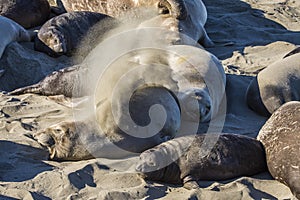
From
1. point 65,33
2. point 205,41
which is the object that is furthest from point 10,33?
point 205,41

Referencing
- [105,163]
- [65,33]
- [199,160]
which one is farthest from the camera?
[65,33]

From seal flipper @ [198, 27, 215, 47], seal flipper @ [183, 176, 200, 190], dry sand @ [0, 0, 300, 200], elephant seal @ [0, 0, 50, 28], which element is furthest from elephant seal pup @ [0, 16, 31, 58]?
seal flipper @ [183, 176, 200, 190]

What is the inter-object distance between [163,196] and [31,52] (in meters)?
3.30

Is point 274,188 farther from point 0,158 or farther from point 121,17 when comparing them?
point 121,17

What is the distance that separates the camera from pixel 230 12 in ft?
30.0

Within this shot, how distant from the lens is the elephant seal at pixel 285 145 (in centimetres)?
425

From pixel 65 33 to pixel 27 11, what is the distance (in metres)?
0.98

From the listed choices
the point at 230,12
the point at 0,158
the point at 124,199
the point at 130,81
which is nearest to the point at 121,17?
the point at 230,12

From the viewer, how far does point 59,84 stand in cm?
605

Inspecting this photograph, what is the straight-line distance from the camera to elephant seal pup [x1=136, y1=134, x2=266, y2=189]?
4.36 meters

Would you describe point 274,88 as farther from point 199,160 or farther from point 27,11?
point 27,11

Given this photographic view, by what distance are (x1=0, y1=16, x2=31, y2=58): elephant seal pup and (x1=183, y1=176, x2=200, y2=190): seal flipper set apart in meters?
3.06

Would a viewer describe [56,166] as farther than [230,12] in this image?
No

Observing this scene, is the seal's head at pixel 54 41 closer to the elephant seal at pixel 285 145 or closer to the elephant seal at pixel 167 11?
the elephant seal at pixel 167 11
